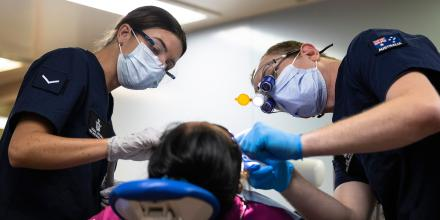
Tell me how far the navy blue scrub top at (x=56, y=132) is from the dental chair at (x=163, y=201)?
1.83 ft

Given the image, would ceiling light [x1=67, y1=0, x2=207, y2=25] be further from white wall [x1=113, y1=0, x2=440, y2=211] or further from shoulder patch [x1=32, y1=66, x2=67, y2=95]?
shoulder patch [x1=32, y1=66, x2=67, y2=95]

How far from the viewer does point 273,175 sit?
1.23 meters

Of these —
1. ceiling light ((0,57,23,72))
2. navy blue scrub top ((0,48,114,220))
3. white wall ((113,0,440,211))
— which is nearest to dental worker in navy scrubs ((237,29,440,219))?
navy blue scrub top ((0,48,114,220))

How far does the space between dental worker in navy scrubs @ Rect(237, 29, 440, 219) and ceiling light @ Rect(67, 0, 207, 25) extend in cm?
138

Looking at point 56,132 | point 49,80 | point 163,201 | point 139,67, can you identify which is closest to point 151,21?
point 139,67

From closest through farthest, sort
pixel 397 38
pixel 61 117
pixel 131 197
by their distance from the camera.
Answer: pixel 131 197
pixel 397 38
pixel 61 117

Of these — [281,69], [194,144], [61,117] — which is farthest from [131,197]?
[281,69]

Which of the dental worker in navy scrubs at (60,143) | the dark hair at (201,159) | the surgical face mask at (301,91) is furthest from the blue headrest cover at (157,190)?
the surgical face mask at (301,91)

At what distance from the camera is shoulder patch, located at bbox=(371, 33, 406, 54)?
1.20 m

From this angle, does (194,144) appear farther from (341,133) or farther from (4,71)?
(4,71)

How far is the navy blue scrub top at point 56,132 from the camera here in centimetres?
143

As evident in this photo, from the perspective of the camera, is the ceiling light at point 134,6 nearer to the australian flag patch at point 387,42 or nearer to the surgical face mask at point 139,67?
the surgical face mask at point 139,67

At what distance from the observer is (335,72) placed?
1608mm

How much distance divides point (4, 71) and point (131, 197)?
350cm
